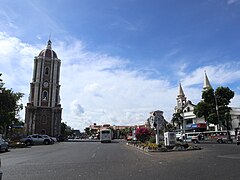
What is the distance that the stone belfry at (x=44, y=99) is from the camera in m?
71.8

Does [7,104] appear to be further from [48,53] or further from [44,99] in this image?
[48,53]

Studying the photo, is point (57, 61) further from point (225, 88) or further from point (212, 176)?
point (212, 176)

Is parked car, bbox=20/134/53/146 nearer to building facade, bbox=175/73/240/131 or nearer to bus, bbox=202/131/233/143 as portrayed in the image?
bus, bbox=202/131/233/143

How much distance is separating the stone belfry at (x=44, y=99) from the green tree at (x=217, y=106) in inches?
1648

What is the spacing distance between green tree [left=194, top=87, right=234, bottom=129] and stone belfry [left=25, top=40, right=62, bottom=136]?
41.9 metres

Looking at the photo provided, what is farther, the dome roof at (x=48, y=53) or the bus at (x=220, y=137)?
the dome roof at (x=48, y=53)

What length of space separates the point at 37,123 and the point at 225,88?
52.0m

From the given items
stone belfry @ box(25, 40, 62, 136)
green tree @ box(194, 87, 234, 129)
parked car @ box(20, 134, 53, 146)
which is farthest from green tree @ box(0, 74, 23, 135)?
green tree @ box(194, 87, 234, 129)

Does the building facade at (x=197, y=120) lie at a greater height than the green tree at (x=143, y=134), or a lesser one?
greater

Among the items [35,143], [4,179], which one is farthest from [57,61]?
[4,179]

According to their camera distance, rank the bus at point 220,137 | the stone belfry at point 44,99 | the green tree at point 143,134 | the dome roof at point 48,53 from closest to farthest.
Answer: the green tree at point 143,134
the bus at point 220,137
the stone belfry at point 44,99
the dome roof at point 48,53

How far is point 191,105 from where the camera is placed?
77938mm

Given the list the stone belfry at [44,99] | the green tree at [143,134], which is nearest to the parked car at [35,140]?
the green tree at [143,134]

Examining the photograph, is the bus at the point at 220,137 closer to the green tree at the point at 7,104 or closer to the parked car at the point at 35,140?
the parked car at the point at 35,140
